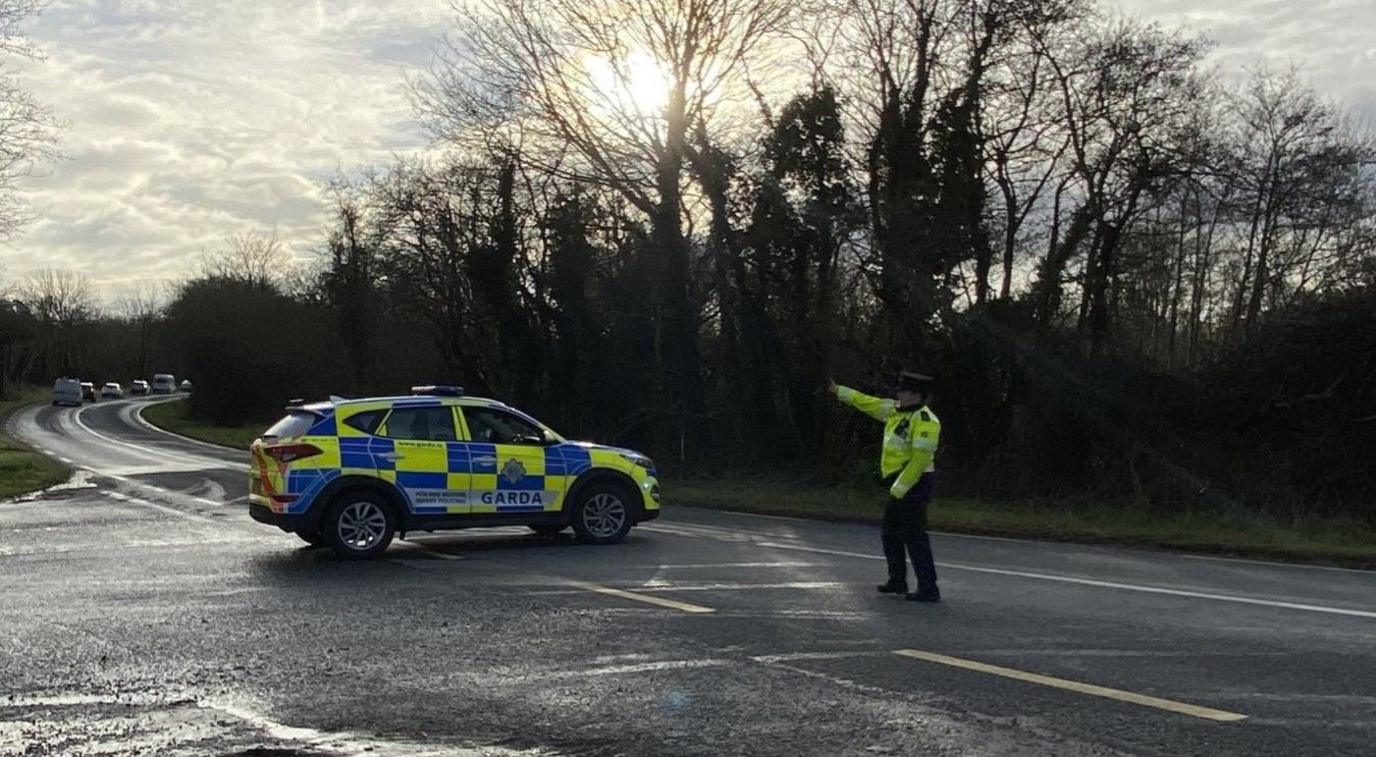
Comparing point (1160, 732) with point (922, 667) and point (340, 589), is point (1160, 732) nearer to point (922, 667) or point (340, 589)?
point (922, 667)

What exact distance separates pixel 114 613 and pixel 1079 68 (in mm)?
21748

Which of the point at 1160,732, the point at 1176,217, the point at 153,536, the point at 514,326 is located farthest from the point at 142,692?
the point at 514,326

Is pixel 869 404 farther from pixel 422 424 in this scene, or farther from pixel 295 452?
pixel 295 452

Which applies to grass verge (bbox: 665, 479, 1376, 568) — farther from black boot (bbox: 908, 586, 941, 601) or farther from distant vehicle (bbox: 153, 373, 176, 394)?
distant vehicle (bbox: 153, 373, 176, 394)

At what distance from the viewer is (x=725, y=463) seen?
31.0 meters

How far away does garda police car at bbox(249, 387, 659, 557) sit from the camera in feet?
41.6

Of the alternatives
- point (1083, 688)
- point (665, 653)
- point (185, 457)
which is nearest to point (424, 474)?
point (665, 653)

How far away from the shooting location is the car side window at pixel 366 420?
1294cm

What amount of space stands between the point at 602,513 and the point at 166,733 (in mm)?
8373

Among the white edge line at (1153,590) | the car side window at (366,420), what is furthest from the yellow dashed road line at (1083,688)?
the car side window at (366,420)

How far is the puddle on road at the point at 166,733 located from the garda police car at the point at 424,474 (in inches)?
232

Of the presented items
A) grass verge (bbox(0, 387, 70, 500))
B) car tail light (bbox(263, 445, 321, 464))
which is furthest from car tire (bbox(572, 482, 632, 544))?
grass verge (bbox(0, 387, 70, 500))

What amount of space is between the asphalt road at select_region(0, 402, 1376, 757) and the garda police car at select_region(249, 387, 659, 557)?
1.25 ft

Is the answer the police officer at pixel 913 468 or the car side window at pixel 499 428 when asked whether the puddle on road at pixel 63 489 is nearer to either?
the car side window at pixel 499 428
